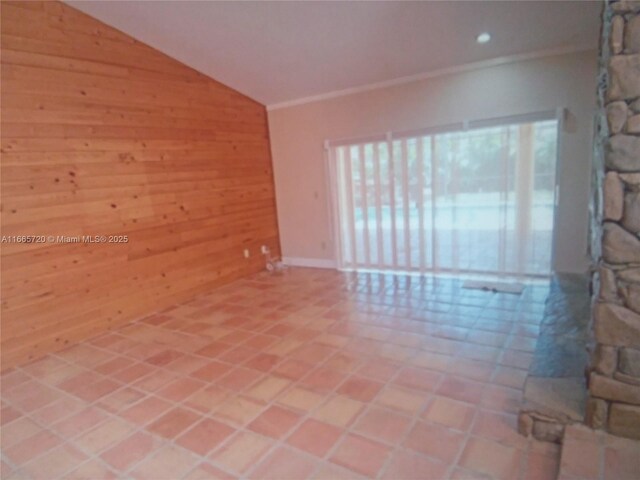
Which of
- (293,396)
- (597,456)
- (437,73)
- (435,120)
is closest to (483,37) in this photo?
(437,73)

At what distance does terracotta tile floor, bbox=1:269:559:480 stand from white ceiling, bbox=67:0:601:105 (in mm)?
2492

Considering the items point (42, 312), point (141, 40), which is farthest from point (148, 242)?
point (141, 40)

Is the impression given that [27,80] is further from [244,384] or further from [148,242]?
[244,384]

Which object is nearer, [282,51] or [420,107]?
[282,51]

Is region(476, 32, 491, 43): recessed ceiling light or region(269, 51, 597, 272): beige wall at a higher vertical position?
region(476, 32, 491, 43): recessed ceiling light

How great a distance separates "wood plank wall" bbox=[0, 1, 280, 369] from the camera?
3.03m

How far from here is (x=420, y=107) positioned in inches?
171

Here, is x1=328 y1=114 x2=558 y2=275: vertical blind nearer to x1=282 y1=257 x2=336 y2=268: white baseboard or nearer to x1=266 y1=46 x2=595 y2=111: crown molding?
x1=282 y1=257 x2=336 y2=268: white baseboard

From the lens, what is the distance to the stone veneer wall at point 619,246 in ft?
4.72

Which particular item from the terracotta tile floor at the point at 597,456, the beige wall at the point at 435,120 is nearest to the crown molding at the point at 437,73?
the beige wall at the point at 435,120

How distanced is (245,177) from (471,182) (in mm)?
2927

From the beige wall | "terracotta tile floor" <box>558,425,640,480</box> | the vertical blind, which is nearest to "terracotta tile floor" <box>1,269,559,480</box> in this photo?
"terracotta tile floor" <box>558,425,640,480</box>

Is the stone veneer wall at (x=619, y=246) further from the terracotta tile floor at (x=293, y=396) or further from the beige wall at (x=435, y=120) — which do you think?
the beige wall at (x=435, y=120)

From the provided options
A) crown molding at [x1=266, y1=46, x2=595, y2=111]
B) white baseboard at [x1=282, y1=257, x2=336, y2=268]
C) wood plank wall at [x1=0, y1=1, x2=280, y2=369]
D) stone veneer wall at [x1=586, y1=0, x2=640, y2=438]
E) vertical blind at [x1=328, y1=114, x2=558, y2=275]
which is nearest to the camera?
stone veneer wall at [x1=586, y1=0, x2=640, y2=438]
